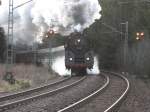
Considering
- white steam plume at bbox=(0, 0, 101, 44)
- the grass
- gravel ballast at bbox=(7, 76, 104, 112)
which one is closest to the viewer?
gravel ballast at bbox=(7, 76, 104, 112)

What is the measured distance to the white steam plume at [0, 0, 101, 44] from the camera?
35.7 metres

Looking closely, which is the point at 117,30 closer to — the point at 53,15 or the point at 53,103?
the point at 53,15

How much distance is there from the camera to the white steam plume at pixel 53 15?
1406 inches

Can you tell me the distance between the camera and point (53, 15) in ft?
117

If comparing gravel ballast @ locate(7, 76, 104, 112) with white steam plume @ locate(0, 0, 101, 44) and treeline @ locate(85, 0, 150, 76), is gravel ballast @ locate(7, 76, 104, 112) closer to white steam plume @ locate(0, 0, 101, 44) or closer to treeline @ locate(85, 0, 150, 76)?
white steam plume @ locate(0, 0, 101, 44)

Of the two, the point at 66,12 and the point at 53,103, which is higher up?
the point at 66,12

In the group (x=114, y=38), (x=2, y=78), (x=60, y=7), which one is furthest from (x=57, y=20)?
(x=114, y=38)

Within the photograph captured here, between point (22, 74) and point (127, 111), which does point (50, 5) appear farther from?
point (127, 111)

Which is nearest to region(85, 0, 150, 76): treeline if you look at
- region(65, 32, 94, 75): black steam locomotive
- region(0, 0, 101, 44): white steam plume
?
region(65, 32, 94, 75): black steam locomotive

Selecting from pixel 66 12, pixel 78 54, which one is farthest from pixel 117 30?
pixel 66 12

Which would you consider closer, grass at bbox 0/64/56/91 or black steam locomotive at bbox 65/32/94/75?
grass at bbox 0/64/56/91

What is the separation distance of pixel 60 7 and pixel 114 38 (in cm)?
3491

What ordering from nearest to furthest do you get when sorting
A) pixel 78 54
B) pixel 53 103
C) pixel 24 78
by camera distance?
pixel 53 103 → pixel 24 78 → pixel 78 54

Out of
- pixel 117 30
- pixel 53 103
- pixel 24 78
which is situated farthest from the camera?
pixel 117 30
